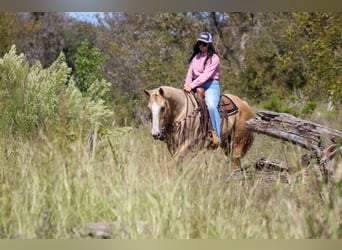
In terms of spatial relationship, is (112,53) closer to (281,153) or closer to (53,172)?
(281,153)

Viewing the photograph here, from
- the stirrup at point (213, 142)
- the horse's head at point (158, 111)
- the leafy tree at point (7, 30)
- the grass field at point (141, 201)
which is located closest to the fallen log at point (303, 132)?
the grass field at point (141, 201)

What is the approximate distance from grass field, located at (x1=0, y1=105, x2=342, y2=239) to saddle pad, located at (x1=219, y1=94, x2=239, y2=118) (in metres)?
1.32

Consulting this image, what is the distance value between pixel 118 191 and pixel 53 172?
1.13ft

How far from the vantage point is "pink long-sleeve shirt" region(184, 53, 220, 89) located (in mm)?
4789


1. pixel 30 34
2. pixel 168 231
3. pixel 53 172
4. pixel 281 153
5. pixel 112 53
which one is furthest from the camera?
pixel 30 34

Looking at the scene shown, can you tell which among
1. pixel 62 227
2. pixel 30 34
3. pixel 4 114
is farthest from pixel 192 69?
pixel 30 34

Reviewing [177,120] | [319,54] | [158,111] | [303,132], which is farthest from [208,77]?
[319,54]

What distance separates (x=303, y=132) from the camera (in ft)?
13.3

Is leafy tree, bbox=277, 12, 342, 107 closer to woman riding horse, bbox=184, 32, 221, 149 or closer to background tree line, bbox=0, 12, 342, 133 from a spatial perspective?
background tree line, bbox=0, 12, 342, 133

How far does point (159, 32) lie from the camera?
29.0 feet

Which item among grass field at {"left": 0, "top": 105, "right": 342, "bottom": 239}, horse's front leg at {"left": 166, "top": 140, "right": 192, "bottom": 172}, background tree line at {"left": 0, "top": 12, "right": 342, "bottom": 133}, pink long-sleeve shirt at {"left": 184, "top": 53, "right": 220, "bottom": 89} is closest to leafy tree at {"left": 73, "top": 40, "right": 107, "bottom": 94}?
background tree line at {"left": 0, "top": 12, "right": 342, "bottom": 133}

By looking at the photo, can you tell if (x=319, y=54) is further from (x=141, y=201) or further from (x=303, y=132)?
(x=141, y=201)

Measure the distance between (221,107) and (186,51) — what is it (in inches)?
130

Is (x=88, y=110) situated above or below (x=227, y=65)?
below
